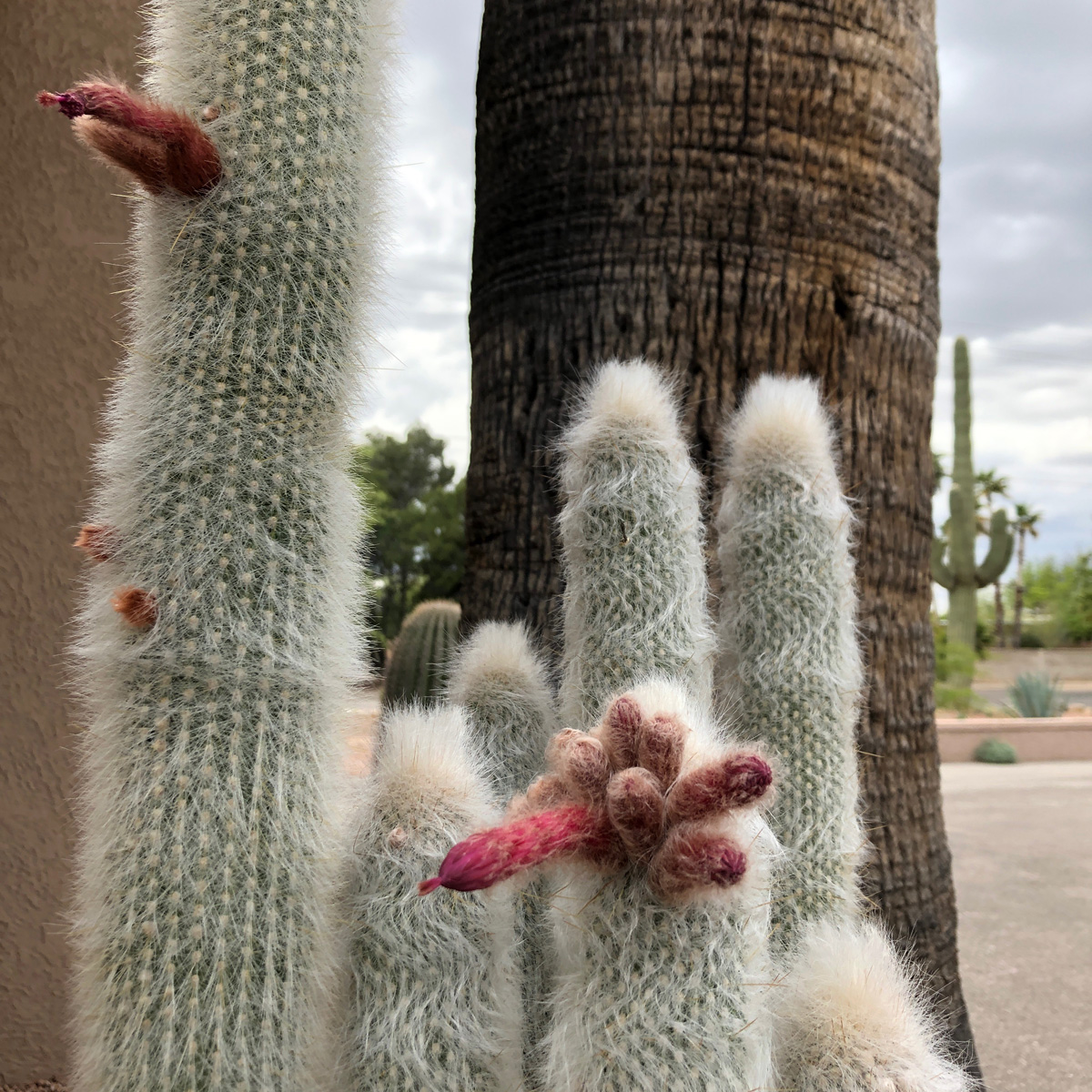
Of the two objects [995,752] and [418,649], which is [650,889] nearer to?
[418,649]

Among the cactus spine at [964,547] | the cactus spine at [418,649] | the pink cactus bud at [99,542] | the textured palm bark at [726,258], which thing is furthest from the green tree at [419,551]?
the pink cactus bud at [99,542]

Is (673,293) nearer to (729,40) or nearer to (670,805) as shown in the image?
(729,40)

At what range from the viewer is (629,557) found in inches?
56.7

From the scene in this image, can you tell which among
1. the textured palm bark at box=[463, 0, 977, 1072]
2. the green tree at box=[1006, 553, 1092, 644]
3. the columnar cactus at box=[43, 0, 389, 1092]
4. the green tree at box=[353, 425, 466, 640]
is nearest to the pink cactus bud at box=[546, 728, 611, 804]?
the columnar cactus at box=[43, 0, 389, 1092]

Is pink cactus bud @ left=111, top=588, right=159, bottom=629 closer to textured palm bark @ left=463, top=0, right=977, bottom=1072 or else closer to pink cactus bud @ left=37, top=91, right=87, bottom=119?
pink cactus bud @ left=37, top=91, right=87, bottom=119

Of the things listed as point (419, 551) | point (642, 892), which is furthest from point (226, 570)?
point (419, 551)

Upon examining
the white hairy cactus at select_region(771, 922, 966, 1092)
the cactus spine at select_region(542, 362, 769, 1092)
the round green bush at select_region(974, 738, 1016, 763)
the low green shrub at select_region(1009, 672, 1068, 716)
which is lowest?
the round green bush at select_region(974, 738, 1016, 763)

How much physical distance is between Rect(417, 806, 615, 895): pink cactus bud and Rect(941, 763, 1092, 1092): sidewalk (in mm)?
2947

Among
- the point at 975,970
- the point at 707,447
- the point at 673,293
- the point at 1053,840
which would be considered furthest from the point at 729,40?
the point at 1053,840

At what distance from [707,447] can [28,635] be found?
2403mm

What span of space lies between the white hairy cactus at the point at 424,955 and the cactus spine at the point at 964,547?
15.0 meters

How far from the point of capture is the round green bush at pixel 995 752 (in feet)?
34.8

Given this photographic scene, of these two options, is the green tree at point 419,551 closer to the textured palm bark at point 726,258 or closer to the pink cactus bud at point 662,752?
the textured palm bark at point 726,258

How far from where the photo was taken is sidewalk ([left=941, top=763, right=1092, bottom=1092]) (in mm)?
3346
